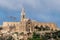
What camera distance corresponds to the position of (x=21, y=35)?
8662 cm

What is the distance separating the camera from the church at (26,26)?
291 ft

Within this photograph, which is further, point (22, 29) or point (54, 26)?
point (54, 26)

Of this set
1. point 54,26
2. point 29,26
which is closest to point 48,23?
point 54,26

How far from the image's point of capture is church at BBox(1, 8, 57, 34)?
291 feet

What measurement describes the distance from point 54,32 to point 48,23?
838 centimetres

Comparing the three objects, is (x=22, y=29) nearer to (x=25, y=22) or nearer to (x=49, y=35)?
(x=25, y=22)

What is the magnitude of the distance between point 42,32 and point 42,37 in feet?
9.01

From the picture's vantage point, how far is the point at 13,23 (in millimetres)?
94062

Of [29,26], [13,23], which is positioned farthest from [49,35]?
[13,23]

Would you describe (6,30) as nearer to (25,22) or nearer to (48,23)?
(25,22)

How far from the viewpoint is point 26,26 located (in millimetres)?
89062

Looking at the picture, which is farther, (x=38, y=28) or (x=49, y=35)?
(x=38, y=28)

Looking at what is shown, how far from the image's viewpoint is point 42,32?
87.2 m

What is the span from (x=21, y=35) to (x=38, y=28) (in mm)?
7515
